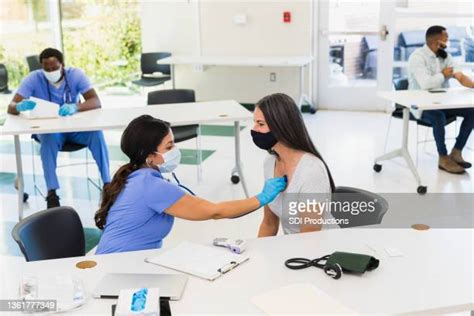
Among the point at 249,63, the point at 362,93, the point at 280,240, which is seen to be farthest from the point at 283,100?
the point at 362,93

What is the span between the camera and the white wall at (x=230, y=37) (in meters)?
7.71

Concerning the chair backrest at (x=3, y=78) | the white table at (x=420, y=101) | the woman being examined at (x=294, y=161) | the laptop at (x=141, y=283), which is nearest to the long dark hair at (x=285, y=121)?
the woman being examined at (x=294, y=161)

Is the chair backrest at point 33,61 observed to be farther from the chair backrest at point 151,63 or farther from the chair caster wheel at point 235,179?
the chair caster wheel at point 235,179

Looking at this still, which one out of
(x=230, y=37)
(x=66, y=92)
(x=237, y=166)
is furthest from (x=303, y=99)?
(x=66, y=92)

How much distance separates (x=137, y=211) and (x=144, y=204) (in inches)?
1.6

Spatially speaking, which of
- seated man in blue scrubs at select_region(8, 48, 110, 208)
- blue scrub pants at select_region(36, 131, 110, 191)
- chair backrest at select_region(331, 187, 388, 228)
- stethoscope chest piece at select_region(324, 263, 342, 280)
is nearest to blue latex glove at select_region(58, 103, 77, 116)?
seated man in blue scrubs at select_region(8, 48, 110, 208)

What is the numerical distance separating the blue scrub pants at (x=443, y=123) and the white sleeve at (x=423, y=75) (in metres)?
0.25

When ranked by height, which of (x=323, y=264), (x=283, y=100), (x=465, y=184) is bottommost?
(x=465, y=184)

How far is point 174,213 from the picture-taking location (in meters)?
2.42

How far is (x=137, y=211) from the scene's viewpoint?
2.41 m

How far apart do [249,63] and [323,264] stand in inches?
213

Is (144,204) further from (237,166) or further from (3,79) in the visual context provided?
(3,79)

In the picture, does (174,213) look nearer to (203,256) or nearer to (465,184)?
(203,256)

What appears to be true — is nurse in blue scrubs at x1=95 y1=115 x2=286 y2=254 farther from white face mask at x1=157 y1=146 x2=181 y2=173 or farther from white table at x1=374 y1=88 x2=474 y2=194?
white table at x1=374 y1=88 x2=474 y2=194
